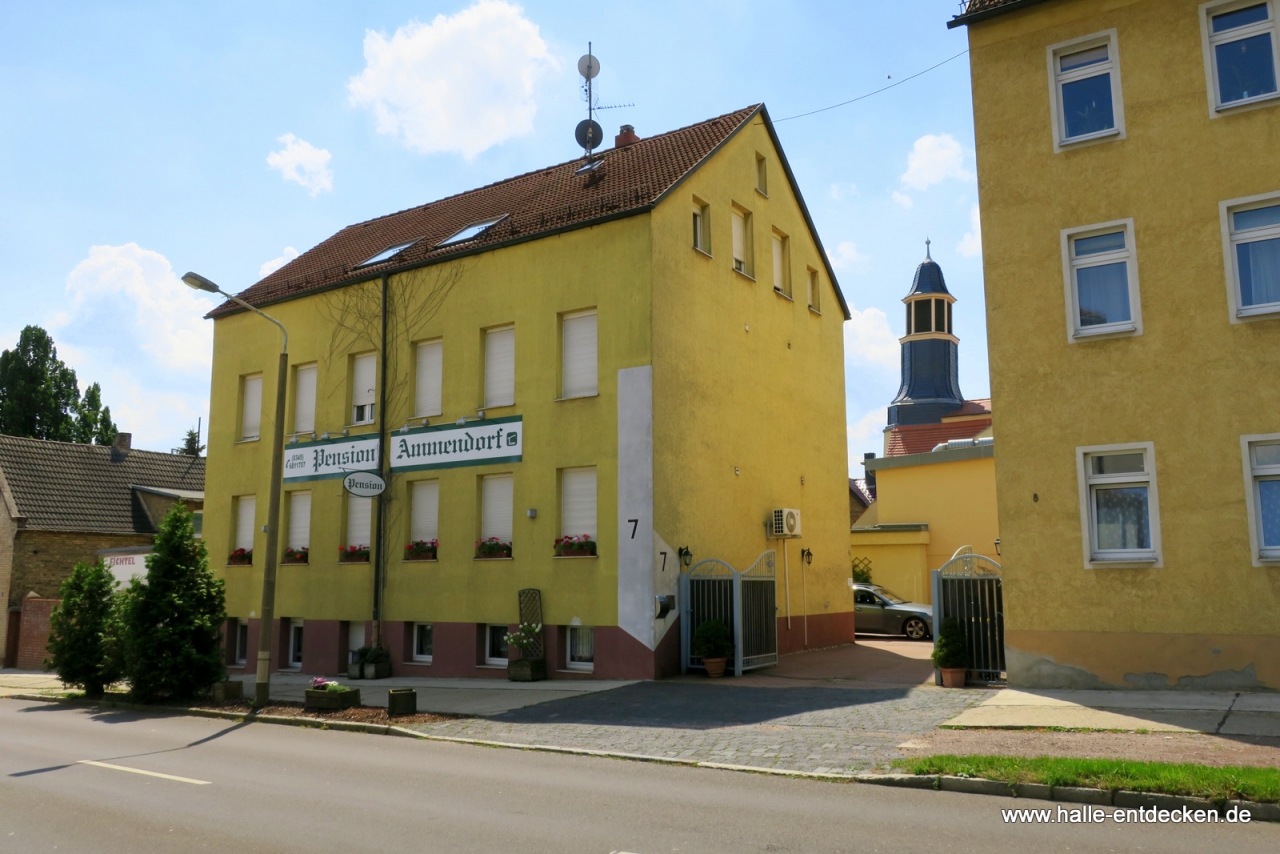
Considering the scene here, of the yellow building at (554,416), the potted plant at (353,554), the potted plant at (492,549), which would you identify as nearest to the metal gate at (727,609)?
the yellow building at (554,416)

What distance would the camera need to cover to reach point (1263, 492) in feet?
42.8

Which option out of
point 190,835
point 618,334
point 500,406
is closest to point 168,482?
point 500,406

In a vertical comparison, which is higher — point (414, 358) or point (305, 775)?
point (414, 358)

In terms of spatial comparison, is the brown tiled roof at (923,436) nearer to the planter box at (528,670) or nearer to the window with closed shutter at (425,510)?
the window with closed shutter at (425,510)

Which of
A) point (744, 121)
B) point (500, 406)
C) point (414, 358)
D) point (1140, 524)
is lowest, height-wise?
point (1140, 524)

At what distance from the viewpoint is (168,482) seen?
124 ft

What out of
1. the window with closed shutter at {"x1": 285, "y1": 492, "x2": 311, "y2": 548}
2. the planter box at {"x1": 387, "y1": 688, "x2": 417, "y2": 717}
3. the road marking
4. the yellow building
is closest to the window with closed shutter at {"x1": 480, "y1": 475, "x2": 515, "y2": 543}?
the yellow building

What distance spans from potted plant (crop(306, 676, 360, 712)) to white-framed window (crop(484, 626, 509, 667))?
4.50 meters

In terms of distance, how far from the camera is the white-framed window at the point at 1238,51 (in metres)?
13.6

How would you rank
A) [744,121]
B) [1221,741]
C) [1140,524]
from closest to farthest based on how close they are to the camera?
[1221,741], [1140,524], [744,121]

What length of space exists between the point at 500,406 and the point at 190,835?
44.1 ft

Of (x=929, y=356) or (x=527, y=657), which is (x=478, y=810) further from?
(x=929, y=356)

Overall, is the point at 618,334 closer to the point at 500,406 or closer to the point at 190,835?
the point at 500,406

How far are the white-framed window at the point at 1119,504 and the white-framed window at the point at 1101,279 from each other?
1.73m
